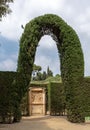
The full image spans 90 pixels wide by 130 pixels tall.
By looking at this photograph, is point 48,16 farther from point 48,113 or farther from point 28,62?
point 48,113

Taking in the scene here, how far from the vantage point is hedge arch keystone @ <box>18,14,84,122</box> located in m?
21.7

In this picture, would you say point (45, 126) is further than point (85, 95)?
No

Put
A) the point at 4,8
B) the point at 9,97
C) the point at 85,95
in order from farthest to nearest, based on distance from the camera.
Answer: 1. the point at 85,95
2. the point at 9,97
3. the point at 4,8

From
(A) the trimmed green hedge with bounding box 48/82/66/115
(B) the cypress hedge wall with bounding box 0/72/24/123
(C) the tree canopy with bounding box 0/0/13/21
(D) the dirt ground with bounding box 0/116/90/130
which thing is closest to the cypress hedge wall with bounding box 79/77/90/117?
(D) the dirt ground with bounding box 0/116/90/130

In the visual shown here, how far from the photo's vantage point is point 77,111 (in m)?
22.0

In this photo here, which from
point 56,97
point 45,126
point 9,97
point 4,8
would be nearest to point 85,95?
point 45,126

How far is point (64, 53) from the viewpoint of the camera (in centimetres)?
2241

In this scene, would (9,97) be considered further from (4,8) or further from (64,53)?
(4,8)

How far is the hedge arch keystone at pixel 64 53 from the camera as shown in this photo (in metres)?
21.7

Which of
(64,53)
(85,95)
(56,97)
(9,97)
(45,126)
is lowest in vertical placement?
(45,126)

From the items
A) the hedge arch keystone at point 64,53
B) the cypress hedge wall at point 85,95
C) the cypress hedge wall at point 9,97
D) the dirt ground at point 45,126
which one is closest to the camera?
the dirt ground at point 45,126

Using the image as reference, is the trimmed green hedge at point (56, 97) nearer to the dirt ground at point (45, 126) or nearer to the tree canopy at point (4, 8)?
the dirt ground at point (45, 126)

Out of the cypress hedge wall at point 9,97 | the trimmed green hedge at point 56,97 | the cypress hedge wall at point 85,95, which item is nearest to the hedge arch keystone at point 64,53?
the cypress hedge wall at point 85,95

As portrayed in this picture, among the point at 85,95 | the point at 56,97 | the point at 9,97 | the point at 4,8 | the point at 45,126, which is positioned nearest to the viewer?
the point at 4,8
